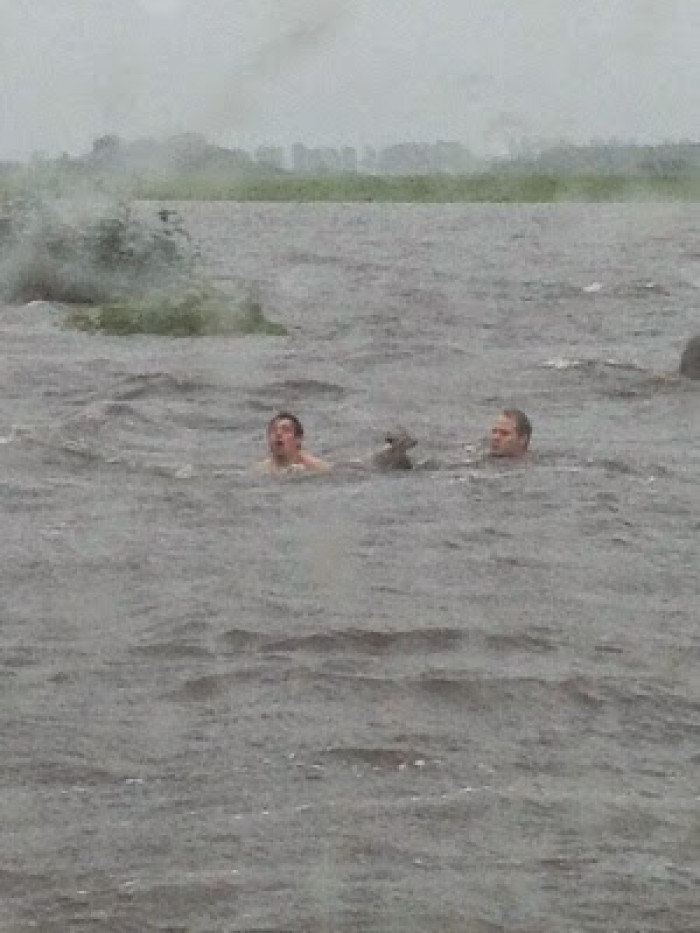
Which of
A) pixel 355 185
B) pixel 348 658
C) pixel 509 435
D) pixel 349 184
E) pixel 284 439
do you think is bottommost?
pixel 348 658

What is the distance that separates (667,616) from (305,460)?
188 inches

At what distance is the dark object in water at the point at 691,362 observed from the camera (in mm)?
22562

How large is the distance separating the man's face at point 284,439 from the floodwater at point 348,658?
0.19m

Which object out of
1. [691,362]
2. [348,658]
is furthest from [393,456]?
[691,362]

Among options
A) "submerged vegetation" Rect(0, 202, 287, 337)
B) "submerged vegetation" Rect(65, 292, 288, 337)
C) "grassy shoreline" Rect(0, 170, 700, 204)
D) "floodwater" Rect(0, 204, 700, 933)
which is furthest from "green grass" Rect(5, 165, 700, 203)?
"floodwater" Rect(0, 204, 700, 933)

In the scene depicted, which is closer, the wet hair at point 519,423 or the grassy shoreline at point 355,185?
the grassy shoreline at point 355,185

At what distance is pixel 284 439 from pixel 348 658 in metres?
5.11

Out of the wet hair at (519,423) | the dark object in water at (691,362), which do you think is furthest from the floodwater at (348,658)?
the dark object in water at (691,362)

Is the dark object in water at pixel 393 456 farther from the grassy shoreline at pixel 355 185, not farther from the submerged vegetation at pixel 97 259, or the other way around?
the submerged vegetation at pixel 97 259

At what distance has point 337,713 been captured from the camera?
30.4 ft

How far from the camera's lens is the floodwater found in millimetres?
7359

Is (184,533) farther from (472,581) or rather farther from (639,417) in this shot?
(639,417)

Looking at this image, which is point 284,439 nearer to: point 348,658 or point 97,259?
point 348,658

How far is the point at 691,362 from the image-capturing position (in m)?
22.7
